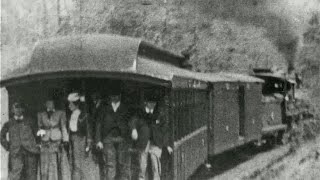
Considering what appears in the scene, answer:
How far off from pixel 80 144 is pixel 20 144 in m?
0.97

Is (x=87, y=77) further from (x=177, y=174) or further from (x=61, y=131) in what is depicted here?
(x=177, y=174)

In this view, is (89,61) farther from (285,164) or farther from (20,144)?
(285,164)

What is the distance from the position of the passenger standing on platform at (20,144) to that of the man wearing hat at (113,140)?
3.63ft

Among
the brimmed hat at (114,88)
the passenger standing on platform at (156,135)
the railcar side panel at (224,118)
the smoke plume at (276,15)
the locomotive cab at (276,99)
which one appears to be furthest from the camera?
the smoke plume at (276,15)

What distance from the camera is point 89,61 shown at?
7.95m

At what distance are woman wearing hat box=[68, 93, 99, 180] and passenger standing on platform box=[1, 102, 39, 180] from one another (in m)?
0.66

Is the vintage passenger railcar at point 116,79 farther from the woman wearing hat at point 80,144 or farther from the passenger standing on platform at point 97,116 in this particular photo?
the woman wearing hat at point 80,144

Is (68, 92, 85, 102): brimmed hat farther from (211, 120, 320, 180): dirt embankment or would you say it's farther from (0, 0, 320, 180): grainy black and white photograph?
(211, 120, 320, 180): dirt embankment

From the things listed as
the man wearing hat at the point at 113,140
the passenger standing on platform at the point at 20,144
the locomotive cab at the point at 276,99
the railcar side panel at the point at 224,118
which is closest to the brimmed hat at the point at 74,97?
the man wearing hat at the point at 113,140

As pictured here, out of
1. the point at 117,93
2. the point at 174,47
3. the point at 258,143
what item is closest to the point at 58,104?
the point at 117,93

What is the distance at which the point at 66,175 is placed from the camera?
806 cm

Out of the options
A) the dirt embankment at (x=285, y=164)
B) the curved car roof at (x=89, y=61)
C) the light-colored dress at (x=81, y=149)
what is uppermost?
the curved car roof at (x=89, y=61)

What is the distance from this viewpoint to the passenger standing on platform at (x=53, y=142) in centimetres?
798

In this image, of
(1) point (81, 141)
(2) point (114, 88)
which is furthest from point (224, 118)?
(1) point (81, 141)
